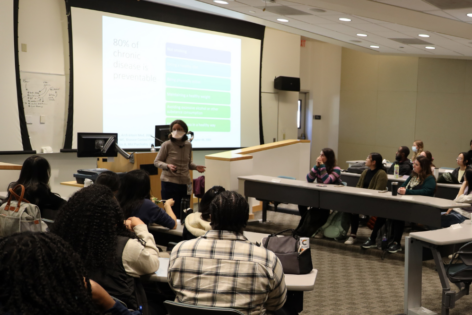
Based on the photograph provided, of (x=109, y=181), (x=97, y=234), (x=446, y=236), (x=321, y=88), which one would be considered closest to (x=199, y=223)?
(x=109, y=181)

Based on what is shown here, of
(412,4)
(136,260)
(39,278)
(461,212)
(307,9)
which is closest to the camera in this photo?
(39,278)

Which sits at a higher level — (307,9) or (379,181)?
(307,9)

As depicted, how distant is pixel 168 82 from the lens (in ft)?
26.8

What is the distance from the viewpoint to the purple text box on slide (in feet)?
27.0

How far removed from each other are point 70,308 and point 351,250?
A: 15.5 ft

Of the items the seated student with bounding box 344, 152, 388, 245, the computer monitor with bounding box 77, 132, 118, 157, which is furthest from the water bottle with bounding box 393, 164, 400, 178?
the computer monitor with bounding box 77, 132, 118, 157

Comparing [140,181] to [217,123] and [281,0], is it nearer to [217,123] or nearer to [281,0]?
[281,0]

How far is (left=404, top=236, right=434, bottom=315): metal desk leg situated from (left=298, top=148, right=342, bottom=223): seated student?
2.33 m

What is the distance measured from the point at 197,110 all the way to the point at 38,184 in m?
5.09

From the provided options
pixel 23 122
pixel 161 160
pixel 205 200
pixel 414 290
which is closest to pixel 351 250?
pixel 414 290

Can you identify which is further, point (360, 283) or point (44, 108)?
point (44, 108)

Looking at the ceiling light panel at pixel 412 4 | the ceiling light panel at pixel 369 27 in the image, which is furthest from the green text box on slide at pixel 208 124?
the ceiling light panel at pixel 412 4

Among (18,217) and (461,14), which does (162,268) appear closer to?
(18,217)

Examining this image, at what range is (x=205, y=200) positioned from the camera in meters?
3.18
